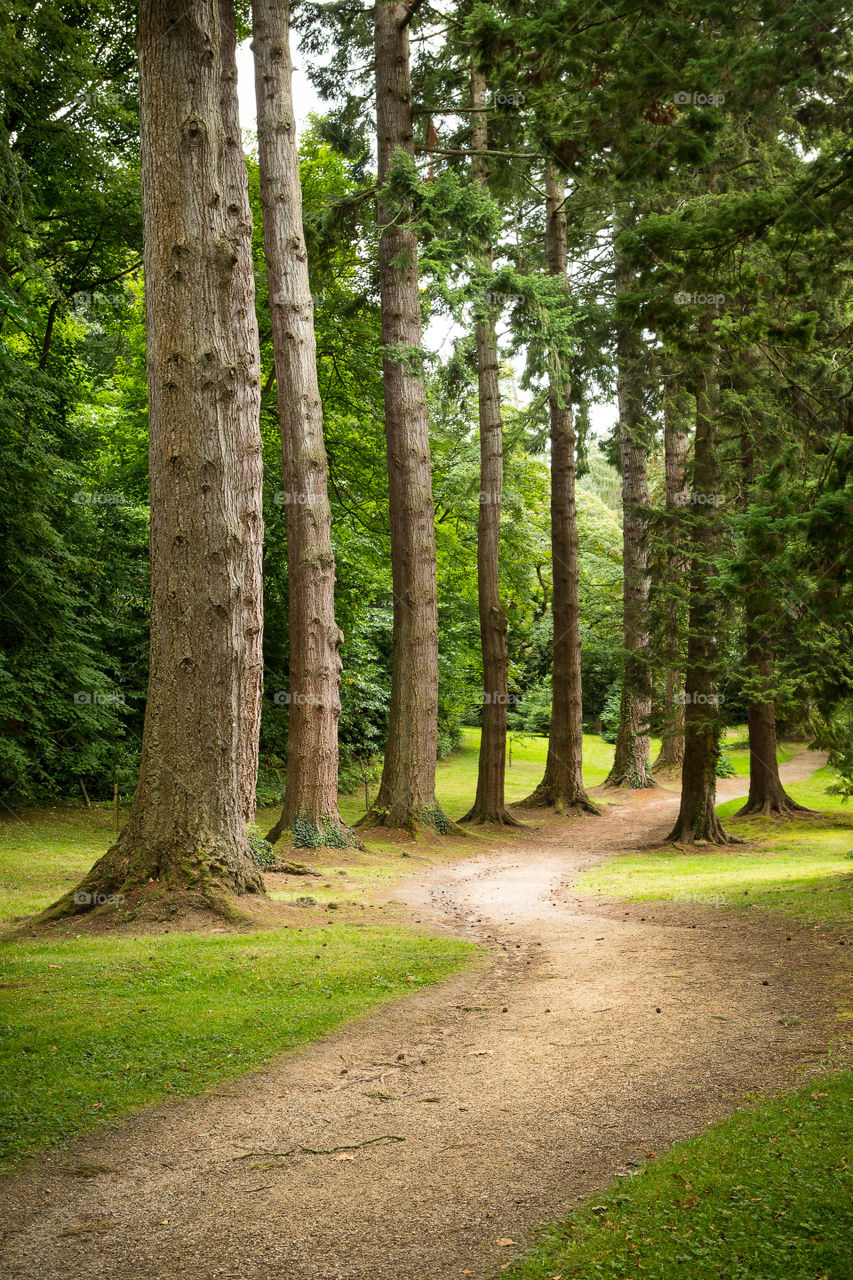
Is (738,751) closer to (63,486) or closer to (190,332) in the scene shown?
(63,486)

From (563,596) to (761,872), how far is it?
917 cm

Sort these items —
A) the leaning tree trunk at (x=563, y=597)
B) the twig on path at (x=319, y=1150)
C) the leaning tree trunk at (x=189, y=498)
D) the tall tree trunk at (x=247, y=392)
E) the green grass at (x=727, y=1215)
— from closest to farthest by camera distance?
the green grass at (x=727, y=1215) < the twig on path at (x=319, y=1150) < the leaning tree trunk at (x=189, y=498) < the tall tree trunk at (x=247, y=392) < the leaning tree trunk at (x=563, y=597)

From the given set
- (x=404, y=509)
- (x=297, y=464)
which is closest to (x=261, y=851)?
(x=297, y=464)

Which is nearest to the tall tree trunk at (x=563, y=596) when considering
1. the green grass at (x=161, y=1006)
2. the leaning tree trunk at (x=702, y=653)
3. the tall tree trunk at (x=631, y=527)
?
the tall tree trunk at (x=631, y=527)

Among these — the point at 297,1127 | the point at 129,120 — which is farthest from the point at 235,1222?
the point at 129,120

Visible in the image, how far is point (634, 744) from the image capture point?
24.0 meters

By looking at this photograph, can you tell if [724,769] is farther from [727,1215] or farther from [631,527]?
[727,1215]

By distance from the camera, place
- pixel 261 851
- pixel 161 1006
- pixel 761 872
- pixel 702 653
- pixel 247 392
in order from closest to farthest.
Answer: pixel 161 1006 → pixel 261 851 → pixel 247 392 → pixel 761 872 → pixel 702 653

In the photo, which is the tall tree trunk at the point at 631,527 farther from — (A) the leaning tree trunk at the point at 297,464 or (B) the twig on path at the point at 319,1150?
(B) the twig on path at the point at 319,1150

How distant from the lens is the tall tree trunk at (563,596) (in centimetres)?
1966

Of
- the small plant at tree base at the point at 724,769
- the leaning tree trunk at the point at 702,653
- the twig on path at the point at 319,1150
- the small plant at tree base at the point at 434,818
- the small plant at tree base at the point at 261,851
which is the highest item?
the leaning tree trunk at the point at 702,653

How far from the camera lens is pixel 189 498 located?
8094 millimetres

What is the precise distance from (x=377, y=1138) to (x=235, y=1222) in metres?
0.89

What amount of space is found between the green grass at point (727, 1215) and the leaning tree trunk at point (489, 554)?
1398 cm
